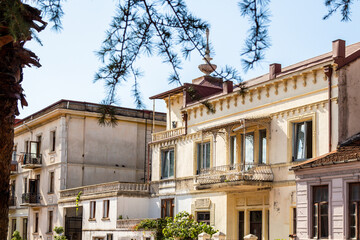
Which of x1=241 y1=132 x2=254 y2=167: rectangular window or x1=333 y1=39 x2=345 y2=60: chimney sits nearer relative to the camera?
x1=333 y1=39 x2=345 y2=60: chimney

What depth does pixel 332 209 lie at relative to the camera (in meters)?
21.0

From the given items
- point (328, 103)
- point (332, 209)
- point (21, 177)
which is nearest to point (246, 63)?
point (332, 209)

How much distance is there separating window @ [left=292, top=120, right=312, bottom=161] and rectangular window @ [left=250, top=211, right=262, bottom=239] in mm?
3451

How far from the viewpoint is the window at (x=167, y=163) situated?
3331 centimetres

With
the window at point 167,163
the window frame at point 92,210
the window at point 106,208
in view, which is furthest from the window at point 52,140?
the window at point 167,163

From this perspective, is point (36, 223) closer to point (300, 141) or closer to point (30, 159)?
point (30, 159)

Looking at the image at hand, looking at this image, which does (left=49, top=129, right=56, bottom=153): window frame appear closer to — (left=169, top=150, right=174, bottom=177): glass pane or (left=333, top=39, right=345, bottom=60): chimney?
(left=169, top=150, right=174, bottom=177): glass pane

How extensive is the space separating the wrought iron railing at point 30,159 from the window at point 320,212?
89.1 ft

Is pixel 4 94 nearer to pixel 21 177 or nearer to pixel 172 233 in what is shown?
pixel 172 233

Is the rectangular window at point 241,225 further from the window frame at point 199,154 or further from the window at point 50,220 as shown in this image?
the window at point 50,220

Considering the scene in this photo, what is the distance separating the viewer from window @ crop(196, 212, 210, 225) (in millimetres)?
29852

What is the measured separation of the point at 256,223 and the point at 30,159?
22708 millimetres

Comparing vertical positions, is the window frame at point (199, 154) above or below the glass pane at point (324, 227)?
above

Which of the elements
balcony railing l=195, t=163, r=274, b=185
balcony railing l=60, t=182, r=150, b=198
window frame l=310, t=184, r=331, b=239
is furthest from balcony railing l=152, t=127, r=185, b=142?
window frame l=310, t=184, r=331, b=239
